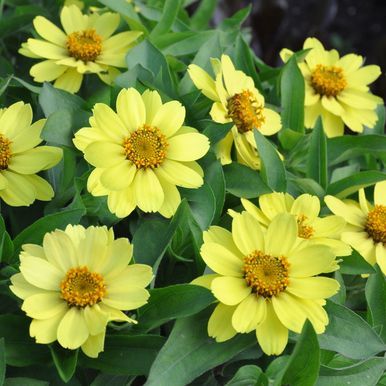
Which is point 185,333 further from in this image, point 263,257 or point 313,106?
point 313,106

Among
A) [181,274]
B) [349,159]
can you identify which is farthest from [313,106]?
[181,274]

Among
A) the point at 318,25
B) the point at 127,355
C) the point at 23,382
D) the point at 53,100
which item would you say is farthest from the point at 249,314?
the point at 318,25

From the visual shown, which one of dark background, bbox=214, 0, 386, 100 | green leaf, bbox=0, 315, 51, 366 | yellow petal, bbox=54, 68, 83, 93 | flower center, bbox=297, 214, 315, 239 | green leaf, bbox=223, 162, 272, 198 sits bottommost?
dark background, bbox=214, 0, 386, 100

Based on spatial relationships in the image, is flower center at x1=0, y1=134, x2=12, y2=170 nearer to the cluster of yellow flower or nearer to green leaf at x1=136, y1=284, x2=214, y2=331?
the cluster of yellow flower

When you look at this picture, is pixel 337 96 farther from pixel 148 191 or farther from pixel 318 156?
pixel 148 191

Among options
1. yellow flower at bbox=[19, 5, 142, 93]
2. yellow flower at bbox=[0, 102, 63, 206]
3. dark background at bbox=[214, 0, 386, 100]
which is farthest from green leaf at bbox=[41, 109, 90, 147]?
dark background at bbox=[214, 0, 386, 100]

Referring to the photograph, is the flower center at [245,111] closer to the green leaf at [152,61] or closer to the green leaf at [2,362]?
the green leaf at [152,61]

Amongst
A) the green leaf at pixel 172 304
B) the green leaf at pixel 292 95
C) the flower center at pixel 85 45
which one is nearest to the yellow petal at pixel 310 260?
the green leaf at pixel 172 304
